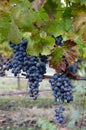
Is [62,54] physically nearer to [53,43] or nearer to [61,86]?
[53,43]

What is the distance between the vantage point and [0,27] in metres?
1.24

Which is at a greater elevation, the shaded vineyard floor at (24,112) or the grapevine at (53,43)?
the grapevine at (53,43)

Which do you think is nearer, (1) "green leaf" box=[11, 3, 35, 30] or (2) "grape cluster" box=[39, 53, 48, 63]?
(1) "green leaf" box=[11, 3, 35, 30]

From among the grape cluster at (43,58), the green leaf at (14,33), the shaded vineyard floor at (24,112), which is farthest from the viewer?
the shaded vineyard floor at (24,112)

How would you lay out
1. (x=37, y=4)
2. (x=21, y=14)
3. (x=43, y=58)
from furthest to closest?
(x=43, y=58)
(x=37, y=4)
(x=21, y=14)

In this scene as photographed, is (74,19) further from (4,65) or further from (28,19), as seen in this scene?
(4,65)

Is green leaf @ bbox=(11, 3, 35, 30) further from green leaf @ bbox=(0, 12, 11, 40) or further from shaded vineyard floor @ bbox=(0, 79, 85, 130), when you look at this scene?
shaded vineyard floor @ bbox=(0, 79, 85, 130)

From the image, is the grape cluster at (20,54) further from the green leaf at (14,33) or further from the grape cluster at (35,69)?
the green leaf at (14,33)

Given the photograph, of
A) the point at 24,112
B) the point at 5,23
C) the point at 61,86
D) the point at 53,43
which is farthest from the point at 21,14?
the point at 24,112

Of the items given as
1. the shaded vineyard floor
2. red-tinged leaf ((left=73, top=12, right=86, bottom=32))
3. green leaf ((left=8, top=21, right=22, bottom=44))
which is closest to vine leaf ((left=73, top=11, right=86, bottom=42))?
red-tinged leaf ((left=73, top=12, right=86, bottom=32))

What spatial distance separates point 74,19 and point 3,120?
4.93 metres

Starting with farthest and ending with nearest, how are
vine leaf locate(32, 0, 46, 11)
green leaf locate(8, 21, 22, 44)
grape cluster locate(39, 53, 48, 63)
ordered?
grape cluster locate(39, 53, 48, 63) < vine leaf locate(32, 0, 46, 11) < green leaf locate(8, 21, 22, 44)

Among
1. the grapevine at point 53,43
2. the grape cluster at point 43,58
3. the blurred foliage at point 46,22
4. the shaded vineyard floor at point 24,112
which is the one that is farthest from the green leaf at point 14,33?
the shaded vineyard floor at point 24,112

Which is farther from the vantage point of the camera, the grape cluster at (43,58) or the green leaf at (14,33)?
the grape cluster at (43,58)
